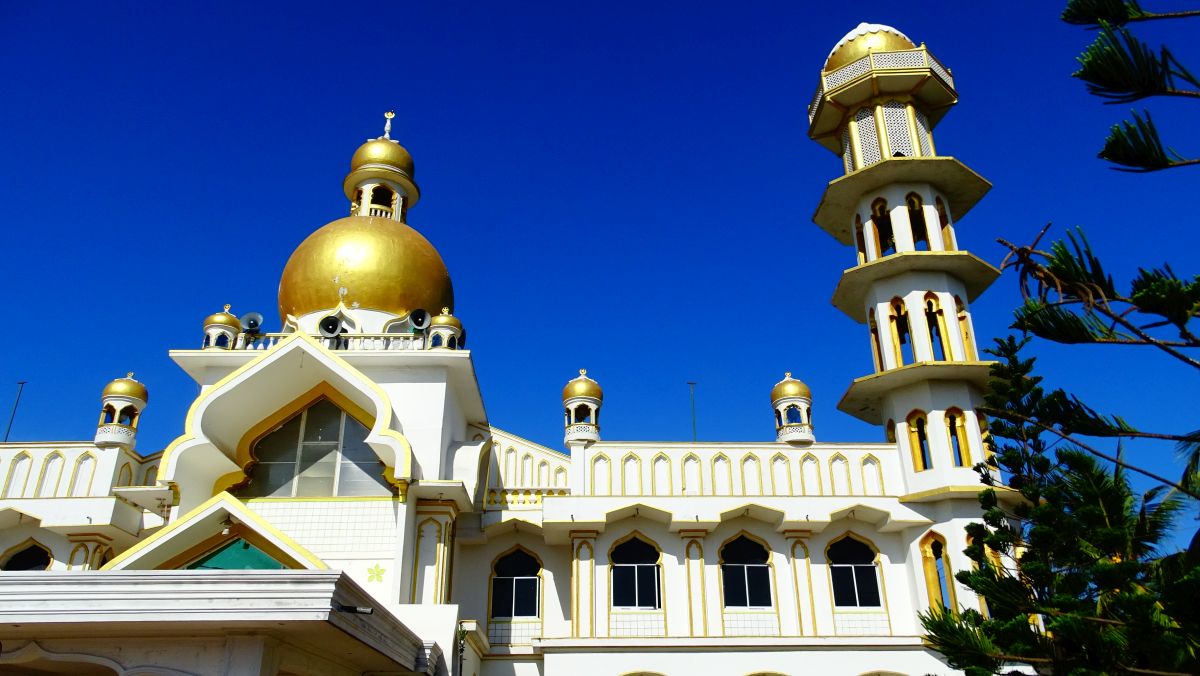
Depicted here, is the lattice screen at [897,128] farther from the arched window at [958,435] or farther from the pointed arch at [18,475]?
the pointed arch at [18,475]

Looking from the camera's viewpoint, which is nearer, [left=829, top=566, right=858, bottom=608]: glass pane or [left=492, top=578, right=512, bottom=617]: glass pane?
[left=829, top=566, right=858, bottom=608]: glass pane

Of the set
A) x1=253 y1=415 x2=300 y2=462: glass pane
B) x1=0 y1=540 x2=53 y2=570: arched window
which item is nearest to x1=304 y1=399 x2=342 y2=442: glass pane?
x1=253 y1=415 x2=300 y2=462: glass pane

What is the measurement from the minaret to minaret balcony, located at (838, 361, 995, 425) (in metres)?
14.1

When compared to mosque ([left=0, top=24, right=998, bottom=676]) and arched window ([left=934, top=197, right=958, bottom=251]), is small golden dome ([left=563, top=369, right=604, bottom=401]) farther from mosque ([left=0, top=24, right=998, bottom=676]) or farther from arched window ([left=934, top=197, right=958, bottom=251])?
arched window ([left=934, top=197, right=958, bottom=251])

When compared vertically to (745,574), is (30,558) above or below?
above

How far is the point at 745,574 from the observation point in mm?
15594

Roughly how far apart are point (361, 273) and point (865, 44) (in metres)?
11.9

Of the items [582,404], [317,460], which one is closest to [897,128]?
[582,404]

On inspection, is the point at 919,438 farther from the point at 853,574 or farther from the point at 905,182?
the point at 905,182

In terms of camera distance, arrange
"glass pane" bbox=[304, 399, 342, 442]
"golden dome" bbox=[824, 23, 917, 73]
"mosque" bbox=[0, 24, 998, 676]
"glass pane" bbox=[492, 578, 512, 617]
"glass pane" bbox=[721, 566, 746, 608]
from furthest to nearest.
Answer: "golden dome" bbox=[824, 23, 917, 73] → "glass pane" bbox=[492, 578, 512, 617] → "glass pane" bbox=[721, 566, 746, 608] → "glass pane" bbox=[304, 399, 342, 442] → "mosque" bbox=[0, 24, 998, 676]

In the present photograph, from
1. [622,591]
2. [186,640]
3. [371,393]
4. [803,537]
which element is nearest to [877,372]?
[803,537]

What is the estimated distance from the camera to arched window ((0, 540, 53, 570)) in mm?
15945

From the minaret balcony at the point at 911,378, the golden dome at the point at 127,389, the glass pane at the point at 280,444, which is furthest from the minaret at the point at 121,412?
the minaret balcony at the point at 911,378

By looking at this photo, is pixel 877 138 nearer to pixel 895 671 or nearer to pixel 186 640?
pixel 895 671
